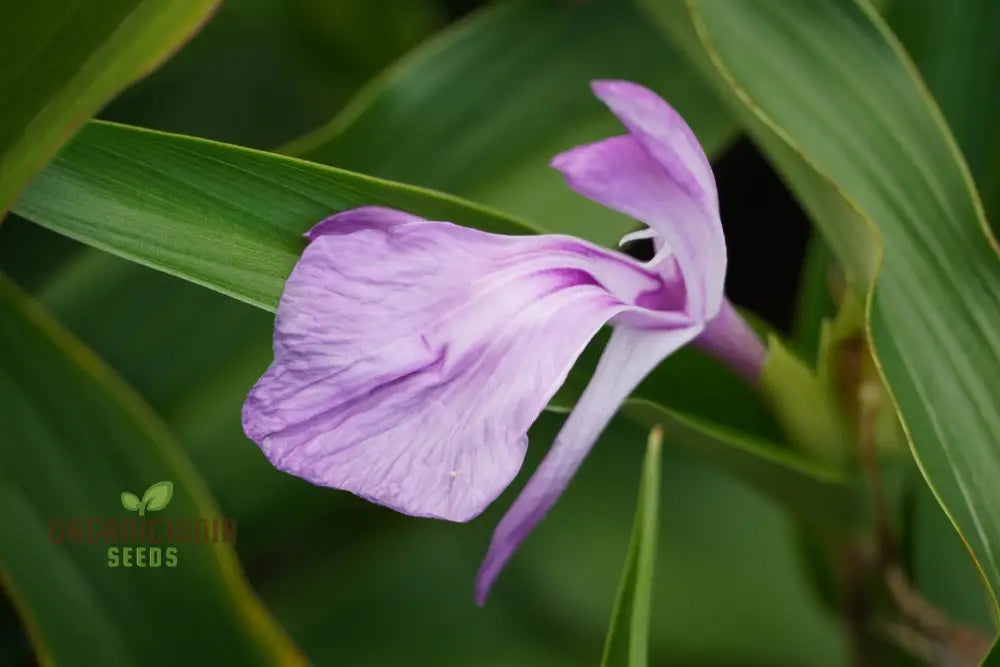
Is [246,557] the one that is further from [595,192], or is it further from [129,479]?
[595,192]

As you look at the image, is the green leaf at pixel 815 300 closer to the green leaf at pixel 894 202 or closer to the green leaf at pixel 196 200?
the green leaf at pixel 894 202

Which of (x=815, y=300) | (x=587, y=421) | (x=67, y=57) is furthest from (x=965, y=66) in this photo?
(x=67, y=57)

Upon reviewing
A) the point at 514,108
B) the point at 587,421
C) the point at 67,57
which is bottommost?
the point at 587,421

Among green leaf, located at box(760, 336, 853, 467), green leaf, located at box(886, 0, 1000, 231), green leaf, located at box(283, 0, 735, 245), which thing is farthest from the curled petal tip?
green leaf, located at box(886, 0, 1000, 231)

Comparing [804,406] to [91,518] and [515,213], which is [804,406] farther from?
[91,518]

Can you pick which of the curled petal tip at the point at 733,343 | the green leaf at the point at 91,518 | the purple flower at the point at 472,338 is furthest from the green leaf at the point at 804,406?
the green leaf at the point at 91,518

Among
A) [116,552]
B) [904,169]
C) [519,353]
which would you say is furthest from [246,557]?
[904,169]

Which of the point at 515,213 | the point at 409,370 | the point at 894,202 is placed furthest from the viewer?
the point at 515,213
